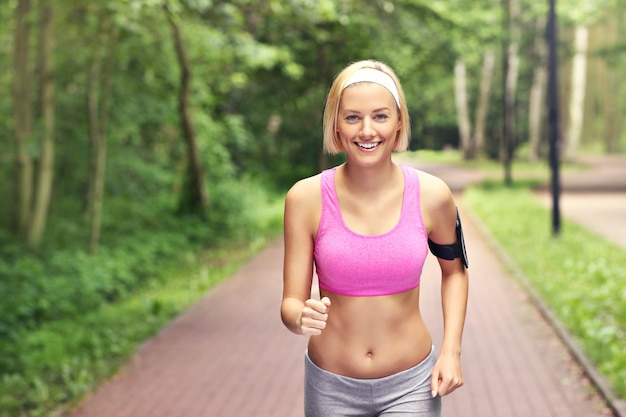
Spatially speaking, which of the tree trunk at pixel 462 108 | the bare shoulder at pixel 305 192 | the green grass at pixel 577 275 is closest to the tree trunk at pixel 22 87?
the green grass at pixel 577 275

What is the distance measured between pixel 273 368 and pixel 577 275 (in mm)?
6058

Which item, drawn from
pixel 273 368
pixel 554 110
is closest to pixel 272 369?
pixel 273 368

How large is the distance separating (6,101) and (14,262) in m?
4.62

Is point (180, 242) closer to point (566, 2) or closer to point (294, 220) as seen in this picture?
point (294, 220)

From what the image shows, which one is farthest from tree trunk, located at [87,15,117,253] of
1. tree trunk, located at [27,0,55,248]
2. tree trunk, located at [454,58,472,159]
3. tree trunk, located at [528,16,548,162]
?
tree trunk, located at [454,58,472,159]

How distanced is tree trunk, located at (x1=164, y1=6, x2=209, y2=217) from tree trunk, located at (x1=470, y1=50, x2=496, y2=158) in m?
31.0

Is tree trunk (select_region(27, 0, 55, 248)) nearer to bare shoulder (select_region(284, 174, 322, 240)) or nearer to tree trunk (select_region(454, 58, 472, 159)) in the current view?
bare shoulder (select_region(284, 174, 322, 240))

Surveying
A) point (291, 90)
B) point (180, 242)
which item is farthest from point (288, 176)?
point (180, 242)

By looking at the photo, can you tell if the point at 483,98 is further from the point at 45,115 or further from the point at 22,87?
the point at 22,87

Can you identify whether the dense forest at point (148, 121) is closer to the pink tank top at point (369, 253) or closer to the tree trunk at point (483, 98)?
the pink tank top at point (369, 253)

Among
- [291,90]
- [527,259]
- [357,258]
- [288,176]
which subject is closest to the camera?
→ [357,258]

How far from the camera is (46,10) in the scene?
1555cm

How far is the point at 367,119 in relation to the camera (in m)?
2.60

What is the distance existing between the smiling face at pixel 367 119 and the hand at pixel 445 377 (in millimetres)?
653
